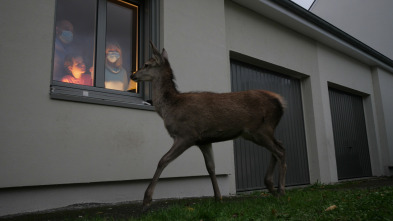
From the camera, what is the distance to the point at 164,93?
494cm

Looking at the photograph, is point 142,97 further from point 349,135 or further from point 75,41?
point 349,135

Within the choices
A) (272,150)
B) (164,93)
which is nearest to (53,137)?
(164,93)

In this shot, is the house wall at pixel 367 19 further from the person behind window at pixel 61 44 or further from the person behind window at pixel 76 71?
the person behind window at pixel 61 44

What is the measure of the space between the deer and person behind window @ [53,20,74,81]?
1.59 meters

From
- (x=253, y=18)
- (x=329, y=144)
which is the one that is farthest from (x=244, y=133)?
(x=329, y=144)

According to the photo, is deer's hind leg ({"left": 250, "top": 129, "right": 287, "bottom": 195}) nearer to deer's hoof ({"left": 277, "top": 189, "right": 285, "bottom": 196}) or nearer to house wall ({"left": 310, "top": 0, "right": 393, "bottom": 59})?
deer's hoof ({"left": 277, "top": 189, "right": 285, "bottom": 196})

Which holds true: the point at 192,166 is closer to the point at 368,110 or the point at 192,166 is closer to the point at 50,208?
the point at 50,208

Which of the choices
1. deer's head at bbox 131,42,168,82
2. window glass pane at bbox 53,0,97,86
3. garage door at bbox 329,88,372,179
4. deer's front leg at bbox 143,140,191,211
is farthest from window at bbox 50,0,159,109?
garage door at bbox 329,88,372,179

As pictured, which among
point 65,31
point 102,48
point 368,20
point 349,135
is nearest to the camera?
point 65,31

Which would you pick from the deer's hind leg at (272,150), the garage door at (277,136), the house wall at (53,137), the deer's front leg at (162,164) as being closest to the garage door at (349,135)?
the garage door at (277,136)

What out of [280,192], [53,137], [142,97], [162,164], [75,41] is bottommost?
[280,192]

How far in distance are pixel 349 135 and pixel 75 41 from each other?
11830mm

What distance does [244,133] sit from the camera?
4965mm

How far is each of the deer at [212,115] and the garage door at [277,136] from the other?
142 inches
